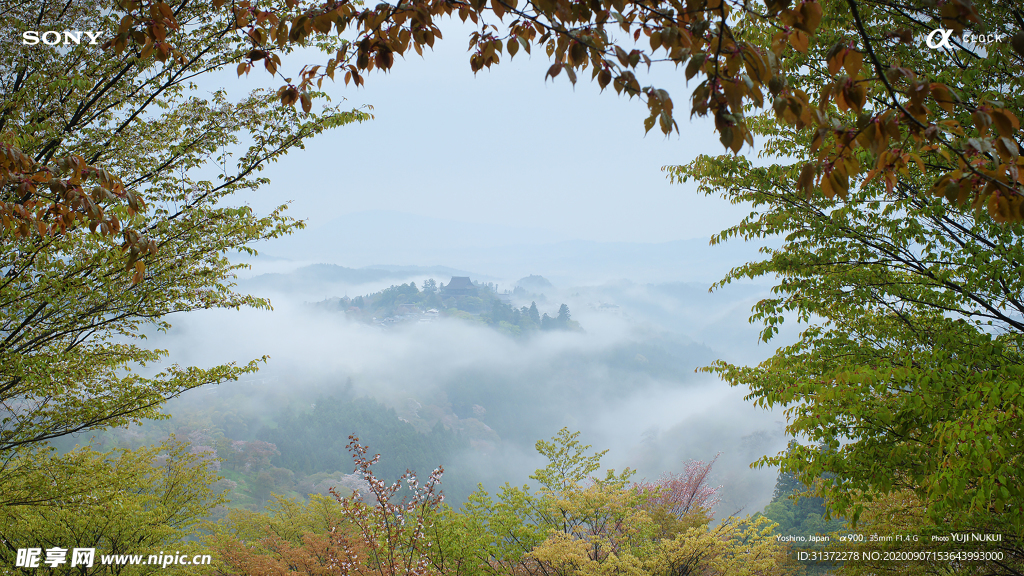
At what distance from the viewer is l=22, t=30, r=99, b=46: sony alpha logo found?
446cm

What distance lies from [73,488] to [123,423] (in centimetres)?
94

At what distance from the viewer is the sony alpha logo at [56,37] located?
446 cm

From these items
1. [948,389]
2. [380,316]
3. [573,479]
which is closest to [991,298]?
[948,389]

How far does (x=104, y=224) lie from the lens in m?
4.06

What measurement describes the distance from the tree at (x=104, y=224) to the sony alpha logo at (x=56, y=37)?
0.08m

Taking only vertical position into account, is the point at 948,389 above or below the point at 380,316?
below

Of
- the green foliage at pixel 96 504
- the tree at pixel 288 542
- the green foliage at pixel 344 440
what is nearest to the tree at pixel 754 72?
the green foliage at pixel 96 504

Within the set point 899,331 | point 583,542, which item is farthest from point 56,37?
point 899,331

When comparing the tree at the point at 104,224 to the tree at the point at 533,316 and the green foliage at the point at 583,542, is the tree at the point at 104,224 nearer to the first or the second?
the green foliage at the point at 583,542

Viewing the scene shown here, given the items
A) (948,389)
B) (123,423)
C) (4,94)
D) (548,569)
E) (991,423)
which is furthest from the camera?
(548,569)

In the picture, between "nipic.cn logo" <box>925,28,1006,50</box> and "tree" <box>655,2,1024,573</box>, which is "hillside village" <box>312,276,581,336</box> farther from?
"nipic.cn logo" <box>925,28,1006,50</box>

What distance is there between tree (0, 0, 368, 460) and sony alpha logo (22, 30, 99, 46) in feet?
0.27

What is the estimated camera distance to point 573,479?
43.4 feet

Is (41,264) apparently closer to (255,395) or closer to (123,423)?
(123,423)
